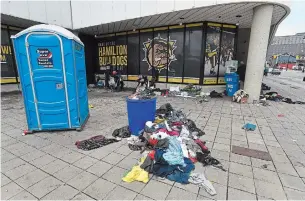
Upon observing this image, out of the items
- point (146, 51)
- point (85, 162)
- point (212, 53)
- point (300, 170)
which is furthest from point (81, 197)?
point (146, 51)

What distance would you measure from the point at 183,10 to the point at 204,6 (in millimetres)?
873

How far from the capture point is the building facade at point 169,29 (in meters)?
7.55

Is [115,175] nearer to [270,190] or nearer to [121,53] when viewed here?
[270,190]

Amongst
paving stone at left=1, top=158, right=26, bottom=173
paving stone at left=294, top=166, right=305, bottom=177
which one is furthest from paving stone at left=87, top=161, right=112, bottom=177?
paving stone at left=294, top=166, right=305, bottom=177

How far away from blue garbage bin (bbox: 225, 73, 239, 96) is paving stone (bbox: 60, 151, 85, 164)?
8.33 m

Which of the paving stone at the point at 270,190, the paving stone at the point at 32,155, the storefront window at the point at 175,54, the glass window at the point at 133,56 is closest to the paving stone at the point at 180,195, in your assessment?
the paving stone at the point at 270,190

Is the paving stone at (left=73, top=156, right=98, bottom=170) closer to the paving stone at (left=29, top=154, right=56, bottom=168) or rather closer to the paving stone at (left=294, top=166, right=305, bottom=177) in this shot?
the paving stone at (left=29, top=154, right=56, bottom=168)

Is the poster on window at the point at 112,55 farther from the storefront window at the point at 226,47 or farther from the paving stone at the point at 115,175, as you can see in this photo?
the paving stone at the point at 115,175

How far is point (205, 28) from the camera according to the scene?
931 centimetres

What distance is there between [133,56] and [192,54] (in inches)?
158

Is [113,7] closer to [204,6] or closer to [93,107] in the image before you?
[204,6]

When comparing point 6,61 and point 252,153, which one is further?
point 6,61

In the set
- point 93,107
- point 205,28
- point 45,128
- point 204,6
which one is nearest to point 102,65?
point 93,107

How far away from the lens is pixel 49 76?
425cm
